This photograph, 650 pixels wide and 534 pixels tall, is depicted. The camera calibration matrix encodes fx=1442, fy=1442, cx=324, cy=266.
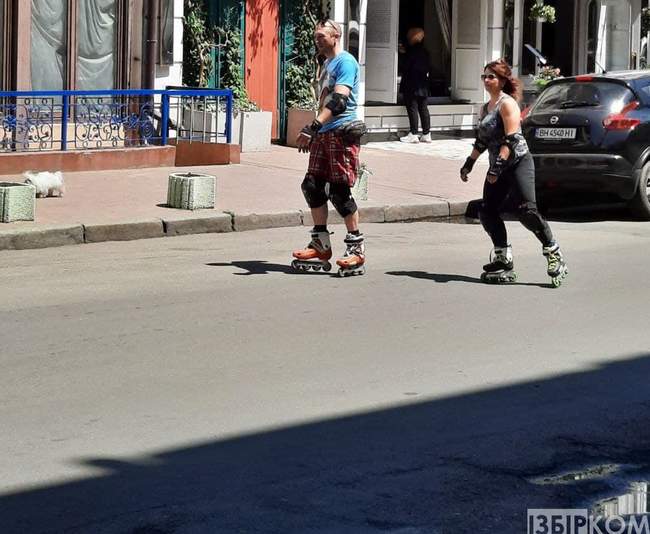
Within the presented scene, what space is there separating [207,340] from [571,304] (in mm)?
2671

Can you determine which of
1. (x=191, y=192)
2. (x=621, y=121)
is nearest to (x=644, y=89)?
(x=621, y=121)

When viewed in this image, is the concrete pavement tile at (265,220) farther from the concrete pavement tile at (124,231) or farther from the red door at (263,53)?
the red door at (263,53)

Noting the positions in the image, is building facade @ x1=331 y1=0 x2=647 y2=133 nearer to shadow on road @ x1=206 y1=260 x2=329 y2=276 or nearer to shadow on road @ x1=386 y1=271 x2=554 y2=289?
shadow on road @ x1=206 y1=260 x2=329 y2=276

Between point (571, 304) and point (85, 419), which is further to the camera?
point (571, 304)

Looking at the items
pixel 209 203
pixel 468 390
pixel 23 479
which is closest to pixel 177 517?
pixel 23 479

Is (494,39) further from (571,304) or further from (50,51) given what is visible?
(571,304)

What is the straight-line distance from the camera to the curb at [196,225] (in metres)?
12.2

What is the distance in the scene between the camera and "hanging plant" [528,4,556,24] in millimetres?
26062

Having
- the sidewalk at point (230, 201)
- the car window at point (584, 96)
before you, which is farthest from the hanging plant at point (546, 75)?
the car window at point (584, 96)

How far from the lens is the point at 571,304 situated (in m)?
9.51

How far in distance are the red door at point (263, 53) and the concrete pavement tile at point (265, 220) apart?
24.8 ft

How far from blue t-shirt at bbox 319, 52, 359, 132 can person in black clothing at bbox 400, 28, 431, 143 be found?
1249 centimetres

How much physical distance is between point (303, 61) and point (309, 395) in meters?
15.6

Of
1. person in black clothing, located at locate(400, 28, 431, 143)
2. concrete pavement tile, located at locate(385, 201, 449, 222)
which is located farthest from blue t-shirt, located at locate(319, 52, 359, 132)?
person in black clothing, located at locate(400, 28, 431, 143)
